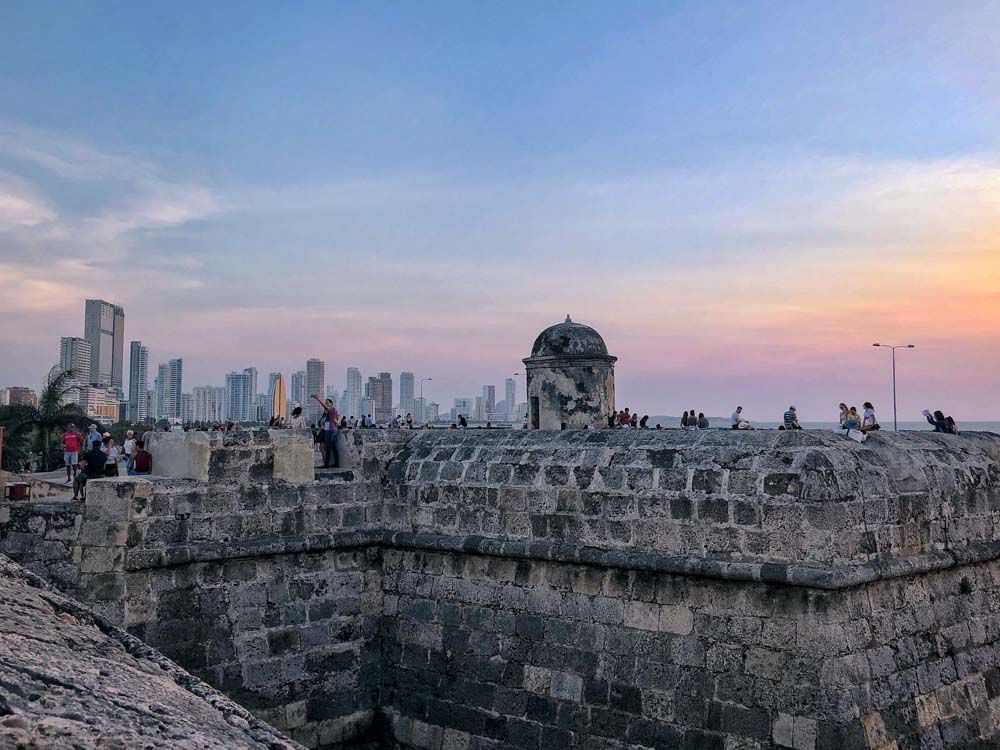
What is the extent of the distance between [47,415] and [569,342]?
18683mm

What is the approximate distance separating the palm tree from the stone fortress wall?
23.4 meters

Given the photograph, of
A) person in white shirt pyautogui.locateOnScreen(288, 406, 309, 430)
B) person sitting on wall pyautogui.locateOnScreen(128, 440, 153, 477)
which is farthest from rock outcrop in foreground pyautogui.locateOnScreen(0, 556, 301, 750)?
person in white shirt pyautogui.locateOnScreen(288, 406, 309, 430)

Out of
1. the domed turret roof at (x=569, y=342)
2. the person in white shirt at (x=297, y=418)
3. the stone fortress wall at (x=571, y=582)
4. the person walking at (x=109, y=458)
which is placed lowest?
the stone fortress wall at (x=571, y=582)

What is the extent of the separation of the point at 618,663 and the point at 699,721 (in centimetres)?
76

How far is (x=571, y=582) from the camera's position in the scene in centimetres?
738

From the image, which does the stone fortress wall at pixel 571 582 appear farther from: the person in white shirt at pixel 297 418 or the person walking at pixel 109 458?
the person walking at pixel 109 458

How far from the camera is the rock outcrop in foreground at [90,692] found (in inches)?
85.4

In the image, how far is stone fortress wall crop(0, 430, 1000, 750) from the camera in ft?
20.5

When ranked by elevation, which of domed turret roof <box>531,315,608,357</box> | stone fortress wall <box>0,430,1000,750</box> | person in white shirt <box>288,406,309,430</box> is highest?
domed turret roof <box>531,315,608,357</box>

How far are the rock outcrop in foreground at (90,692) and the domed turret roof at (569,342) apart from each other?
16.4 meters

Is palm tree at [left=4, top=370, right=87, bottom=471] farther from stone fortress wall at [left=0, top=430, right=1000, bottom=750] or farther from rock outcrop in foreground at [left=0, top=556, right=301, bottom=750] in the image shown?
rock outcrop in foreground at [left=0, top=556, right=301, bottom=750]

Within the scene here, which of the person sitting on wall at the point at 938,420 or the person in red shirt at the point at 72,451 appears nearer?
the person sitting on wall at the point at 938,420

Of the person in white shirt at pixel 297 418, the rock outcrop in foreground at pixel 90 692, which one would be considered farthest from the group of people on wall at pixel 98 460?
the rock outcrop in foreground at pixel 90 692

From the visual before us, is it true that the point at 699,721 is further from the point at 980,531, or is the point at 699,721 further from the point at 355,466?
the point at 355,466
